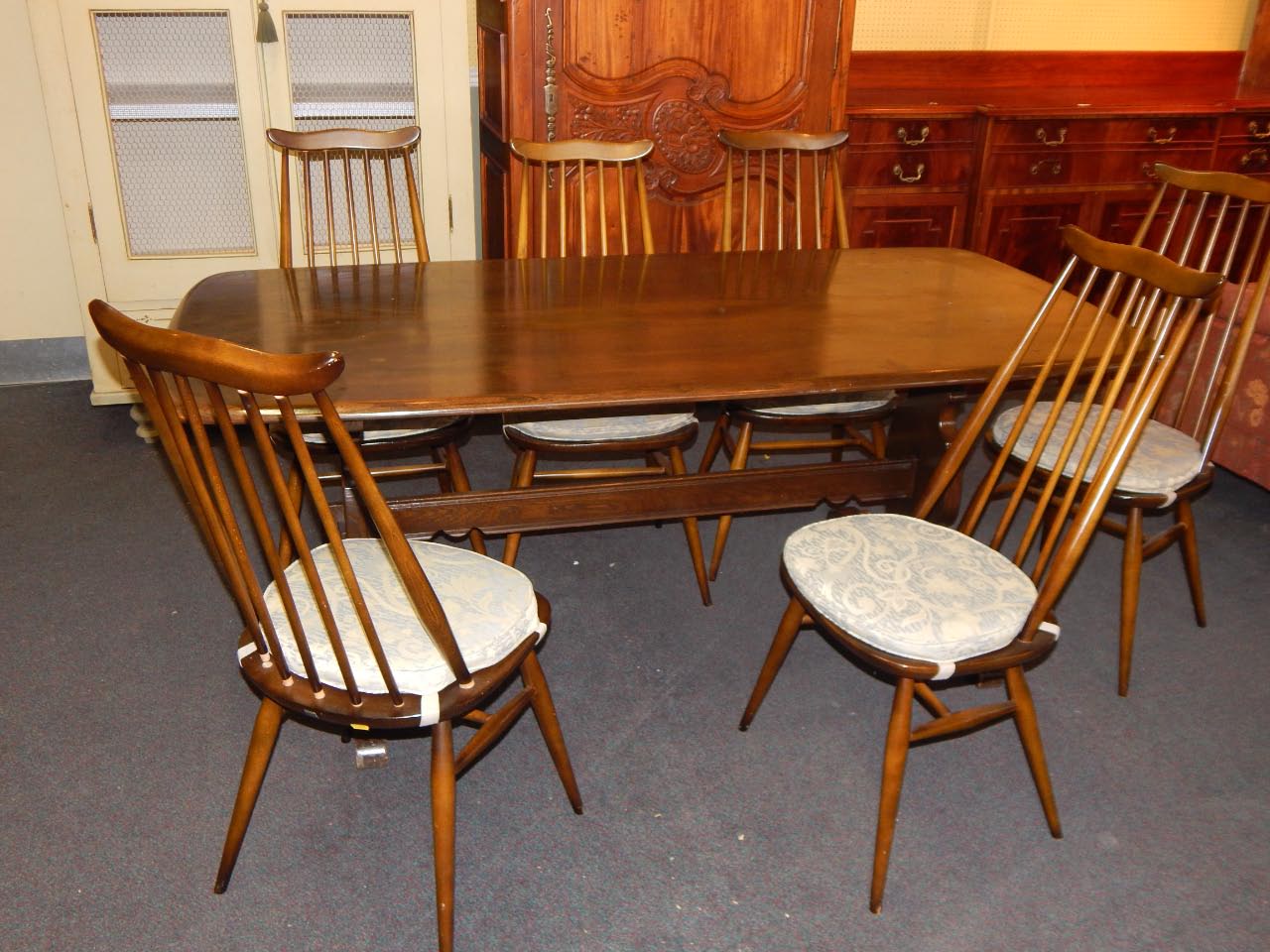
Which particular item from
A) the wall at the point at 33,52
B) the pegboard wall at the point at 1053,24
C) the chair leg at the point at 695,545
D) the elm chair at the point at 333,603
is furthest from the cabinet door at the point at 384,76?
the elm chair at the point at 333,603

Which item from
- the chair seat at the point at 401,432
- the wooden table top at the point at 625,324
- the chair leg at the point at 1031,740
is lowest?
the chair leg at the point at 1031,740

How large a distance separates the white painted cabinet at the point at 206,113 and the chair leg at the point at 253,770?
Result: 1949mm

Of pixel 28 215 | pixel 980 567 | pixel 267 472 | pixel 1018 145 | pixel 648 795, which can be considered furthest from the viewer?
pixel 1018 145

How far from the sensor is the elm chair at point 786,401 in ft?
7.98

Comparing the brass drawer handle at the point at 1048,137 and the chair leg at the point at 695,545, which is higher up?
the brass drawer handle at the point at 1048,137

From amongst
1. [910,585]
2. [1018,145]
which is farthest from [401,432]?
[1018,145]

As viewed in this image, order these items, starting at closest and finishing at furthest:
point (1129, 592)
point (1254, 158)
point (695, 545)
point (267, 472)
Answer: point (267, 472), point (1129, 592), point (695, 545), point (1254, 158)

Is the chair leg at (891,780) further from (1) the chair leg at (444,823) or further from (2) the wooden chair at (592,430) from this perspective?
(2) the wooden chair at (592,430)

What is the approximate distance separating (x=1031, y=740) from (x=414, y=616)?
1.01m

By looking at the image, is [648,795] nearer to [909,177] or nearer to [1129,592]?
[1129,592]

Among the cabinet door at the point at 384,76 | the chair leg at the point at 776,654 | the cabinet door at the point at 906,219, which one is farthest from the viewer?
the cabinet door at the point at 906,219

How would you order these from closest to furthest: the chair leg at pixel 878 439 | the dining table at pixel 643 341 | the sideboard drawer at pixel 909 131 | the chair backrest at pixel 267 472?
the chair backrest at pixel 267 472 < the dining table at pixel 643 341 < the chair leg at pixel 878 439 < the sideboard drawer at pixel 909 131

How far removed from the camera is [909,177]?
3.64 meters

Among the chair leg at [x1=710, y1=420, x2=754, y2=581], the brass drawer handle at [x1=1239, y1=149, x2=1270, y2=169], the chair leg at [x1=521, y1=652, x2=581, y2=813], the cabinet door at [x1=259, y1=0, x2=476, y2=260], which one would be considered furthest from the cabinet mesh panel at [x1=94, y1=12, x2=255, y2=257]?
the brass drawer handle at [x1=1239, y1=149, x2=1270, y2=169]
